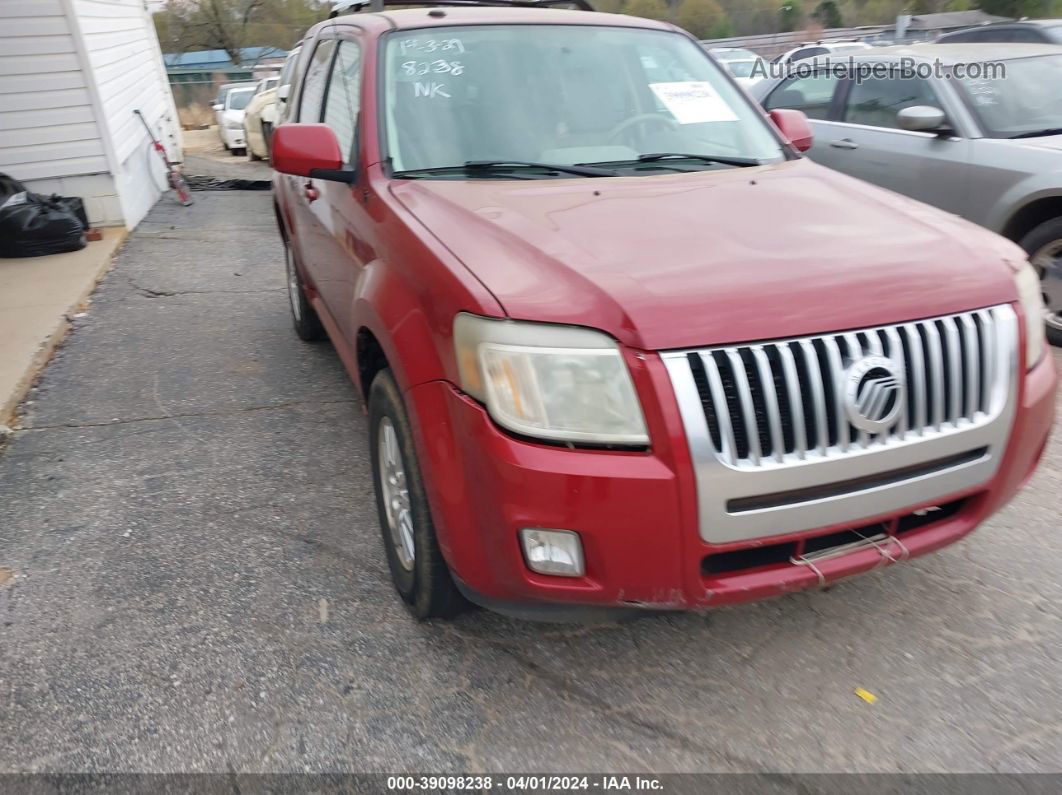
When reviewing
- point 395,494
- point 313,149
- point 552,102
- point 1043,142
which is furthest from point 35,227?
point 1043,142

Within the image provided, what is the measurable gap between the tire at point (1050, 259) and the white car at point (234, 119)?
1530 centimetres

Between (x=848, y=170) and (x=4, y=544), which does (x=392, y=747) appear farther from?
(x=848, y=170)

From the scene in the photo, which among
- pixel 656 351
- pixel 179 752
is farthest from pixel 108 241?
pixel 656 351

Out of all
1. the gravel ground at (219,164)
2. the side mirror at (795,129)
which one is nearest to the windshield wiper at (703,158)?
the side mirror at (795,129)

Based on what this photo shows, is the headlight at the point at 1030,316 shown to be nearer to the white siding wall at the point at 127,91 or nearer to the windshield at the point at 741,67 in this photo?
the white siding wall at the point at 127,91

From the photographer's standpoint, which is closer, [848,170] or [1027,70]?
[1027,70]

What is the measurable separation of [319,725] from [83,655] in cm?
88

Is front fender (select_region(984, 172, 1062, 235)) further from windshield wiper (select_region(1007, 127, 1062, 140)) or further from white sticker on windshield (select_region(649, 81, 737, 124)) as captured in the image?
white sticker on windshield (select_region(649, 81, 737, 124))

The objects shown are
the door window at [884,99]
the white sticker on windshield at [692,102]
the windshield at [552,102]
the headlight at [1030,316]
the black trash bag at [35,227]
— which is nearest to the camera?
the headlight at [1030,316]

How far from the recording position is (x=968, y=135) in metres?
5.34

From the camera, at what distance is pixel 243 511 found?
3441mm

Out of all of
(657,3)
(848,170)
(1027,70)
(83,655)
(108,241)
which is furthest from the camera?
(657,3)

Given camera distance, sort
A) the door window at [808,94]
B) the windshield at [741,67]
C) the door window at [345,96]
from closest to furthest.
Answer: the door window at [345,96], the door window at [808,94], the windshield at [741,67]

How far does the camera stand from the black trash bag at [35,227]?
7.07 m
